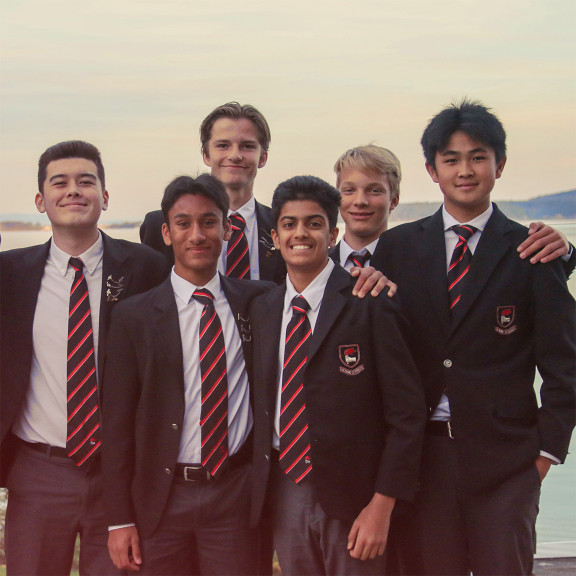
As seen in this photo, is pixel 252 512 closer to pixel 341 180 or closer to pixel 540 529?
pixel 341 180

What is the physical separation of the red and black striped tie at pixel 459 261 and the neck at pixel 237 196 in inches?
39.4

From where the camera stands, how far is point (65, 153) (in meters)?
2.65

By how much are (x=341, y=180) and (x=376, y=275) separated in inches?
32.4

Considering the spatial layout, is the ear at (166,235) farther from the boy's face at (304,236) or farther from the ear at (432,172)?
the ear at (432,172)

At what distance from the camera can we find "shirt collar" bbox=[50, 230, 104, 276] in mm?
2541

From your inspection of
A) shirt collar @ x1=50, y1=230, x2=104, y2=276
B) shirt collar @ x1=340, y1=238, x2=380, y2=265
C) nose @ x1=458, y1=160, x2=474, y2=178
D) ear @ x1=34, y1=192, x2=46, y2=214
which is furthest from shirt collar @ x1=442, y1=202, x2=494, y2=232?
ear @ x1=34, y1=192, x2=46, y2=214

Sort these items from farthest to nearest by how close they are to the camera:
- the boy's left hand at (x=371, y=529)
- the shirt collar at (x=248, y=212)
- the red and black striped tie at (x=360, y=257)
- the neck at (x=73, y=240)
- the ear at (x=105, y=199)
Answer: the shirt collar at (x=248, y=212), the red and black striped tie at (x=360, y=257), the ear at (x=105, y=199), the neck at (x=73, y=240), the boy's left hand at (x=371, y=529)

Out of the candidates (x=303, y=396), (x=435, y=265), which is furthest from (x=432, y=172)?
A: (x=303, y=396)

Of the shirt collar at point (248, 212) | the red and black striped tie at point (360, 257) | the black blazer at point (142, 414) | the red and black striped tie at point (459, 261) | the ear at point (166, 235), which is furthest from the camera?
the shirt collar at point (248, 212)

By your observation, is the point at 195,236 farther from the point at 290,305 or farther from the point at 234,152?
the point at 234,152

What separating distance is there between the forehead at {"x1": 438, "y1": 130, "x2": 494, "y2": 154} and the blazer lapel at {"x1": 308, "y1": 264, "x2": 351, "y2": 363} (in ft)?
1.90

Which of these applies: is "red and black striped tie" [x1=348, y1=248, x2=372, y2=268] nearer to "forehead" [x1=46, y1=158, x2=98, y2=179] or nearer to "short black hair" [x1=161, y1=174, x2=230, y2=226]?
"short black hair" [x1=161, y1=174, x2=230, y2=226]

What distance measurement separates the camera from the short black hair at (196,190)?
245 cm

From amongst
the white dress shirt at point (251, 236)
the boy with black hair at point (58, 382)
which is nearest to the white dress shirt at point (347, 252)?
the white dress shirt at point (251, 236)
